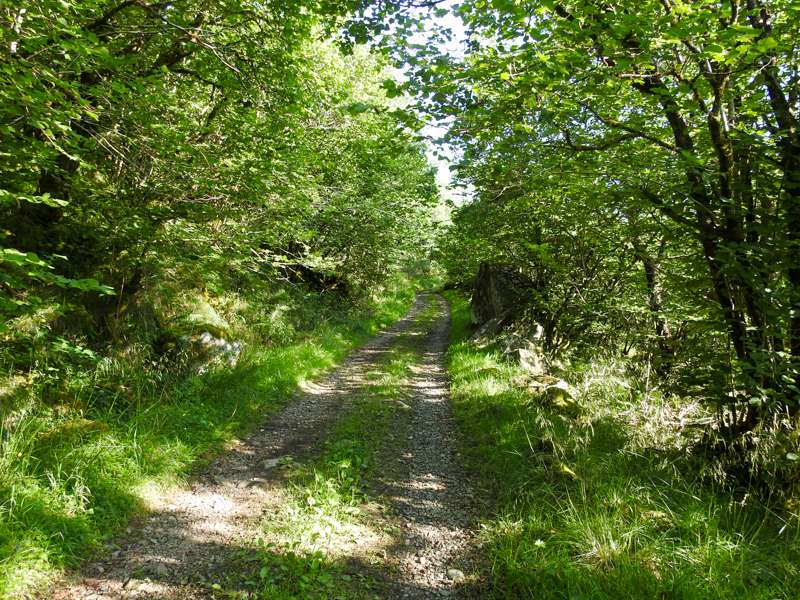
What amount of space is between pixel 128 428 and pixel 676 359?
7621 millimetres

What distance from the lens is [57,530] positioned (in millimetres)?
3775

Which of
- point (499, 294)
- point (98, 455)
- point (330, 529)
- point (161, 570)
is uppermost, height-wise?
point (499, 294)

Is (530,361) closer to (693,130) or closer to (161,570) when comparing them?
(693,130)

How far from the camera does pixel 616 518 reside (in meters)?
3.98

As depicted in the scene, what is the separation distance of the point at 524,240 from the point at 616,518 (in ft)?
25.7

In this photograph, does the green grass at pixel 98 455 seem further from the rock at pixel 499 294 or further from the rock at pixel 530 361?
the rock at pixel 499 294

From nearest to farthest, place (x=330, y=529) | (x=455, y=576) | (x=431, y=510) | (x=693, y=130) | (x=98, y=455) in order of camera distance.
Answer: (x=455, y=576), (x=330, y=529), (x=98, y=455), (x=431, y=510), (x=693, y=130)

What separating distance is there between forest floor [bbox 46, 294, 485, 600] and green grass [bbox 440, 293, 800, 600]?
53cm

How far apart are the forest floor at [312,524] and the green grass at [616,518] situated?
53 centimetres

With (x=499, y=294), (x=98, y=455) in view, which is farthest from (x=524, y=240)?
(x=98, y=455)

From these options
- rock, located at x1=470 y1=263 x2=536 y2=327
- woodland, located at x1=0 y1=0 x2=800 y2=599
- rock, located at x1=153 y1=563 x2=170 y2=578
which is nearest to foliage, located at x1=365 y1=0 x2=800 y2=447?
woodland, located at x1=0 y1=0 x2=800 y2=599

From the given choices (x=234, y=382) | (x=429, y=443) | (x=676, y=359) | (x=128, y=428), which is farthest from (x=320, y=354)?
(x=676, y=359)

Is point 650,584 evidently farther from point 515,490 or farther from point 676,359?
point 676,359

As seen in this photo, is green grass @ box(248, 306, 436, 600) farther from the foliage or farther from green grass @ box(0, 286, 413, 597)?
the foliage
